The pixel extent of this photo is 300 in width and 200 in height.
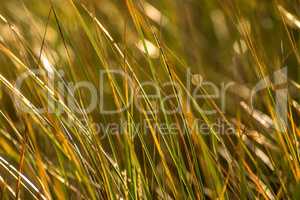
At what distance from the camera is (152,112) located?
1209 mm

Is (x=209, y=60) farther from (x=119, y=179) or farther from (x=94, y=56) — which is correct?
(x=119, y=179)

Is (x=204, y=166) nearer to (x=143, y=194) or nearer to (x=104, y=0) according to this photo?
(x=143, y=194)

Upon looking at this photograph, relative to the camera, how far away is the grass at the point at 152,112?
3.95 feet

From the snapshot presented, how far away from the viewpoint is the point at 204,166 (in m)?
1.36

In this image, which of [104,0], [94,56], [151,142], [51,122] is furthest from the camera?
[104,0]

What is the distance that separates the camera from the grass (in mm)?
1205

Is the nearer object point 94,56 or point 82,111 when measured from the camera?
point 82,111

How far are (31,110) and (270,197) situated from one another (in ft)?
1.62

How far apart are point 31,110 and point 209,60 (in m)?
0.95

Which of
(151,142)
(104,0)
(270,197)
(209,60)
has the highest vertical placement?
(104,0)

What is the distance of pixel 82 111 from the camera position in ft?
3.97

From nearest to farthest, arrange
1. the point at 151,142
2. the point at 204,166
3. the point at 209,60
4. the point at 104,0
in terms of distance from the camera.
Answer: the point at 204,166, the point at 151,142, the point at 209,60, the point at 104,0

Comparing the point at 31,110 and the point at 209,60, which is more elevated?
the point at 209,60

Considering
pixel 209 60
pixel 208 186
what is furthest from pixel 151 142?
pixel 209 60
